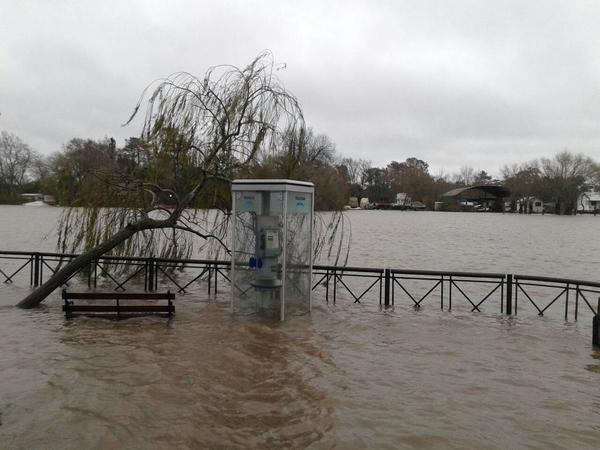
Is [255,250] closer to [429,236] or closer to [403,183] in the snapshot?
[429,236]

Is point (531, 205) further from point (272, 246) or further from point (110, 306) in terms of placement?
point (110, 306)

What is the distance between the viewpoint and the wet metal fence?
12.0m

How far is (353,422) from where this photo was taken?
229 inches

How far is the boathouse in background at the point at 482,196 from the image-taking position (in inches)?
4483

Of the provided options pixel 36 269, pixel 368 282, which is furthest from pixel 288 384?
pixel 368 282

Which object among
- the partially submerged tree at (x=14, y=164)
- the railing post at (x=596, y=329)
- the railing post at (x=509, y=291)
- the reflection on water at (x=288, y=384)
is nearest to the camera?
the reflection on water at (x=288, y=384)

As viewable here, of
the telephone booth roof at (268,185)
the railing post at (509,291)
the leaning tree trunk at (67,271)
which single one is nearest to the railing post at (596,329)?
the railing post at (509,291)

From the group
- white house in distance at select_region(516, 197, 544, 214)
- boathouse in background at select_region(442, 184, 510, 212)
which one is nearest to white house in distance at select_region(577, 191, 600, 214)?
white house in distance at select_region(516, 197, 544, 214)

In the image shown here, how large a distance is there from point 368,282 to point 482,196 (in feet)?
345

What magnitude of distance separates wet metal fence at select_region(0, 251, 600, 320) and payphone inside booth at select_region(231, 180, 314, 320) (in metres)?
1.16

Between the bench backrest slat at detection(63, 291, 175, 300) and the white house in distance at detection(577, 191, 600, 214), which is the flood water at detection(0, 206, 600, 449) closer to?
the bench backrest slat at detection(63, 291, 175, 300)

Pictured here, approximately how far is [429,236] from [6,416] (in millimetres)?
43932

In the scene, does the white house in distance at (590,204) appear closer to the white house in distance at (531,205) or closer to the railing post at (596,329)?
the white house in distance at (531,205)

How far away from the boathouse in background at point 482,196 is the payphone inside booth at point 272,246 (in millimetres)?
107825
